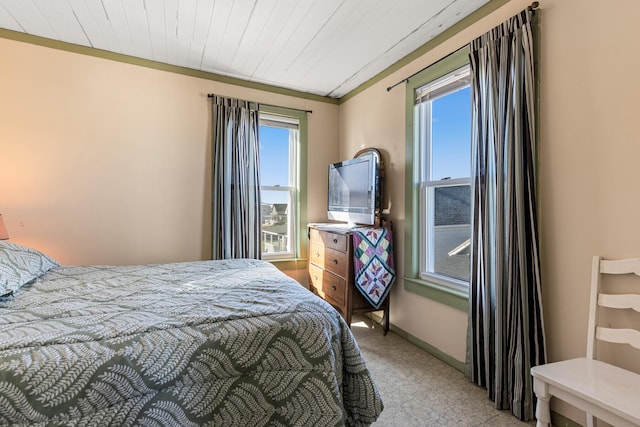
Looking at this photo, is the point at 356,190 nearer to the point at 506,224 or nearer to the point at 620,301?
the point at 506,224

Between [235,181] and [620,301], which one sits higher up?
[235,181]

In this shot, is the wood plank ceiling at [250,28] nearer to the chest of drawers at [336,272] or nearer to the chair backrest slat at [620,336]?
the chest of drawers at [336,272]

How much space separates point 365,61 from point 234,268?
7.19 feet

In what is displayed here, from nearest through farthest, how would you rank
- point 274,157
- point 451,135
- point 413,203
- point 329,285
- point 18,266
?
point 18,266, point 451,135, point 413,203, point 329,285, point 274,157

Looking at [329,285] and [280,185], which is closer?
[329,285]

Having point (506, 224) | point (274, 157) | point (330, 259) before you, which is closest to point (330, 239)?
point (330, 259)

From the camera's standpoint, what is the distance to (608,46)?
4.83 feet

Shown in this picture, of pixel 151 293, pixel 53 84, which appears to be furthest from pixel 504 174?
pixel 53 84

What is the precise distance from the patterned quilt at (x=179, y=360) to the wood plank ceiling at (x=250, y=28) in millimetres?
1892

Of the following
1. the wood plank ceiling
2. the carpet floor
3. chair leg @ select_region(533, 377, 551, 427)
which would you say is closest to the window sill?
the carpet floor

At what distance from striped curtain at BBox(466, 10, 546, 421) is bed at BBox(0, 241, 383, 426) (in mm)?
937

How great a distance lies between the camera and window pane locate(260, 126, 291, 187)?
3.49 meters

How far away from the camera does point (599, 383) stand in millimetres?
1226

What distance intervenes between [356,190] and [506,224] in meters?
1.46
